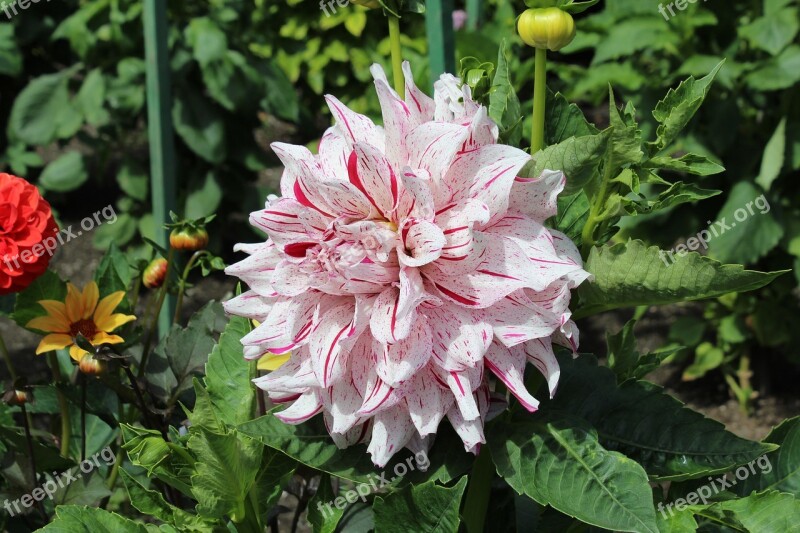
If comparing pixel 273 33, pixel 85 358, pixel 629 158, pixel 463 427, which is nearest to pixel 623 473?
pixel 463 427

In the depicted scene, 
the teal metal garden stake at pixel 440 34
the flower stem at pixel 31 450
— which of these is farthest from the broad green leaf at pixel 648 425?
the teal metal garden stake at pixel 440 34

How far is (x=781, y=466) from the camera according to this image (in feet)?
2.82

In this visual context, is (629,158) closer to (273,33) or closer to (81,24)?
(81,24)

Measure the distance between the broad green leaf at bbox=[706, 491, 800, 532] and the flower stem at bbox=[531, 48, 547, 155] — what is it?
0.31 meters

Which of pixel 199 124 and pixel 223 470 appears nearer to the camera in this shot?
pixel 223 470

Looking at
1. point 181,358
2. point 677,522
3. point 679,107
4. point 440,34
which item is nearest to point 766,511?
point 677,522

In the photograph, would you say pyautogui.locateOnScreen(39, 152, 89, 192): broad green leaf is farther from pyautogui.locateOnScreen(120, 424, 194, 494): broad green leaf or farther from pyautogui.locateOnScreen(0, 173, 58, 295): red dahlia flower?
pyautogui.locateOnScreen(120, 424, 194, 494): broad green leaf

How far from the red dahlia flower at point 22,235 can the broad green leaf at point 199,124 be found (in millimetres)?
1906

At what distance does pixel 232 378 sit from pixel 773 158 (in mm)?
1810

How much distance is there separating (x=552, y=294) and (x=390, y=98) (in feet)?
0.56

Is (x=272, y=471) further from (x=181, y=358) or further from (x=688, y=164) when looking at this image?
(x=688, y=164)

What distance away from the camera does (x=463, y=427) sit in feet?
2.20

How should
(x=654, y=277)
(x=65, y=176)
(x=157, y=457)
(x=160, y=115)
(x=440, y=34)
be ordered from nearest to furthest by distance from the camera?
(x=654, y=277) < (x=157, y=457) < (x=440, y=34) < (x=160, y=115) < (x=65, y=176)

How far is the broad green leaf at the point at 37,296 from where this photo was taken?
101 cm
